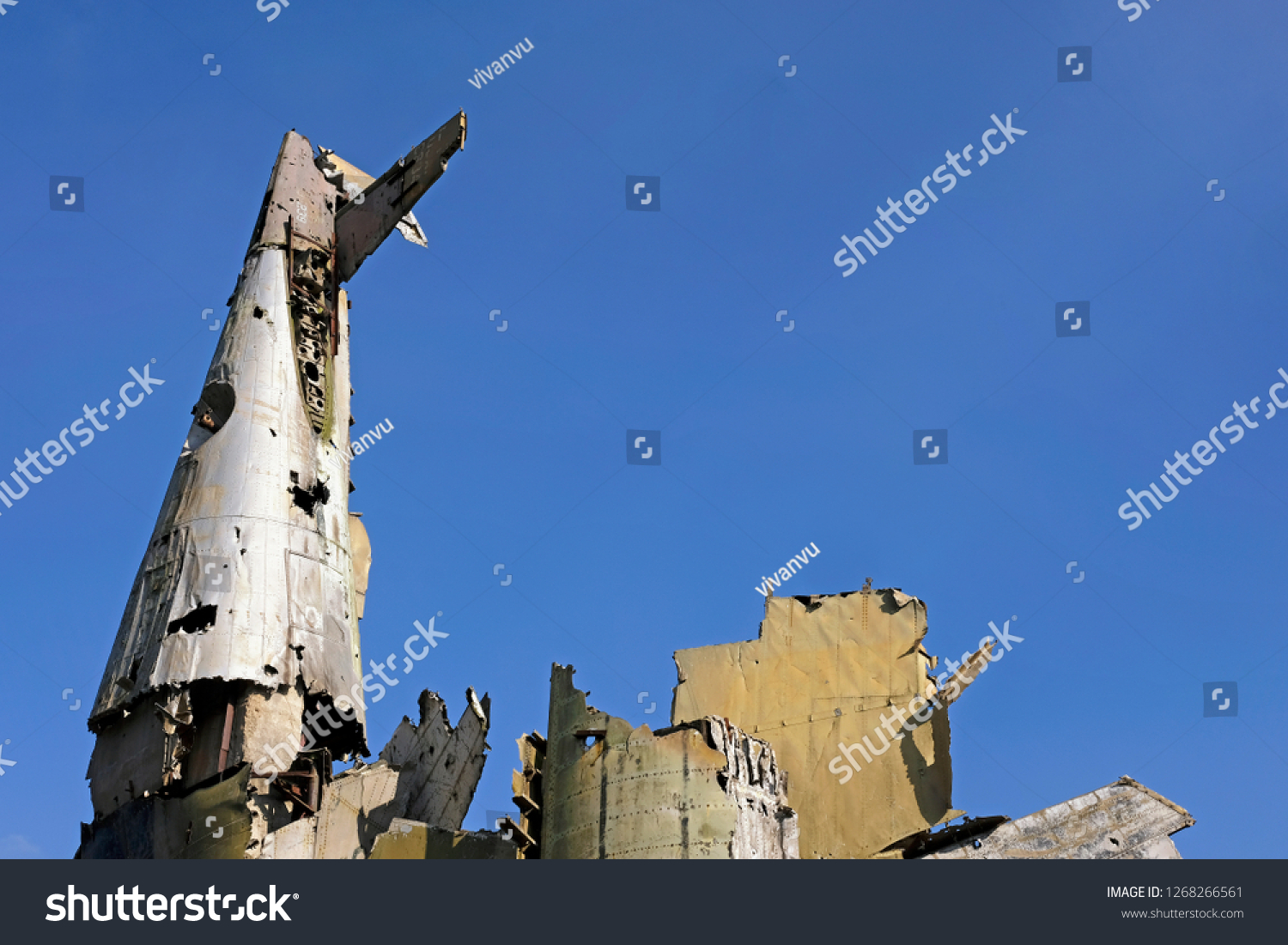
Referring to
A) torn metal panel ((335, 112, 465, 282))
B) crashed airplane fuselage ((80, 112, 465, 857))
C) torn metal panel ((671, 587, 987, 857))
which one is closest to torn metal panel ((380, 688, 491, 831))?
crashed airplane fuselage ((80, 112, 465, 857))

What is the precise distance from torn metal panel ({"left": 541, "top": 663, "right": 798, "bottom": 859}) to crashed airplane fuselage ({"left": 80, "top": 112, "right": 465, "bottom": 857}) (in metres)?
9.41

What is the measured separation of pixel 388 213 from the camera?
4828 cm

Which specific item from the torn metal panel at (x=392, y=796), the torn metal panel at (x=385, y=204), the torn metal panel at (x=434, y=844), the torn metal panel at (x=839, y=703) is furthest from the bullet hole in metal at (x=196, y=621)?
the torn metal panel at (x=385, y=204)

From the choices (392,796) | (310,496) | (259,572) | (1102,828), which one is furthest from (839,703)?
(310,496)

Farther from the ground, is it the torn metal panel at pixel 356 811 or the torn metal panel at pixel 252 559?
the torn metal panel at pixel 252 559

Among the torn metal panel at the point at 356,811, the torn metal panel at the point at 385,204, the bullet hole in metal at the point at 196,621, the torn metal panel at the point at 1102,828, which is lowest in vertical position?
the torn metal panel at the point at 1102,828

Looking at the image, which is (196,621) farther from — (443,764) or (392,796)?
(443,764)

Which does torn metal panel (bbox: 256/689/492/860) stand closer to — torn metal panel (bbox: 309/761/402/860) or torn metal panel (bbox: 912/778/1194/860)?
torn metal panel (bbox: 309/761/402/860)

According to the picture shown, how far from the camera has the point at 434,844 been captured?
33.7 m

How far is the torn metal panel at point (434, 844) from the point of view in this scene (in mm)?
33375

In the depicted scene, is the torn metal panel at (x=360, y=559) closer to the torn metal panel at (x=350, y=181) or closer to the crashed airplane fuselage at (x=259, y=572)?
the crashed airplane fuselage at (x=259, y=572)

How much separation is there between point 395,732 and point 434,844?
6278mm

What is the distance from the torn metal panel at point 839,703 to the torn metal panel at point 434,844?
5526 mm
